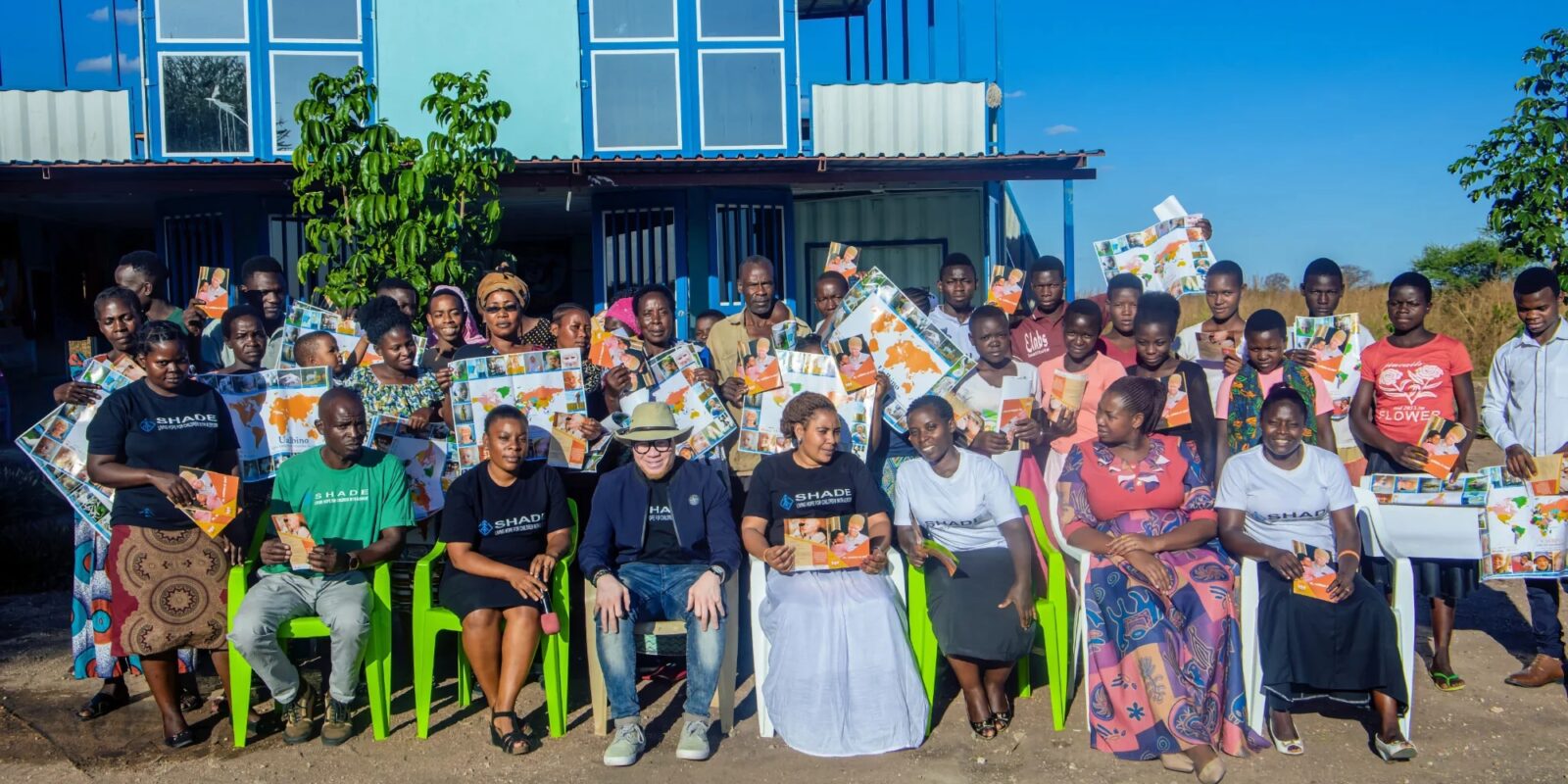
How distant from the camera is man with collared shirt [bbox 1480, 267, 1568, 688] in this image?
214 inches

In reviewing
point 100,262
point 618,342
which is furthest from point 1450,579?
point 100,262

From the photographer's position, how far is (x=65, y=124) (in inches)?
504

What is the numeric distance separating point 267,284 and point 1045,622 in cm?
473

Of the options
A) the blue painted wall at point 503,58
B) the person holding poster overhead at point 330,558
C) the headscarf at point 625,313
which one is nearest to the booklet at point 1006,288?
the headscarf at point 625,313

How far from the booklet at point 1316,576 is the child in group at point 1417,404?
1.05 meters

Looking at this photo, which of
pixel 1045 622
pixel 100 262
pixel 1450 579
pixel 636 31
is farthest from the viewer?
pixel 100 262

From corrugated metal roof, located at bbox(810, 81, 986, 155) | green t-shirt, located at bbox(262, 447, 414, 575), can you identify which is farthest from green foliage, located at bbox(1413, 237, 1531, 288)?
green t-shirt, located at bbox(262, 447, 414, 575)

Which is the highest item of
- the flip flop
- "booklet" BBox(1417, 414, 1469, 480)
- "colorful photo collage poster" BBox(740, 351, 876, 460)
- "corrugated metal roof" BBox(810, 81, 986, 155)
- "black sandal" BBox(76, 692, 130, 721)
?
"corrugated metal roof" BBox(810, 81, 986, 155)

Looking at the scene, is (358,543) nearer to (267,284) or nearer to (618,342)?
(618,342)

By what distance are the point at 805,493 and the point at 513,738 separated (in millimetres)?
1572

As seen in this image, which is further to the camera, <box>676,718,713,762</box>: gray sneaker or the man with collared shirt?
the man with collared shirt

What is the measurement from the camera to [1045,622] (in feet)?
16.7

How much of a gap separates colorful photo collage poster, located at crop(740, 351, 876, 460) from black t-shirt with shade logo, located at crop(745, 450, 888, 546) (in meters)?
0.42

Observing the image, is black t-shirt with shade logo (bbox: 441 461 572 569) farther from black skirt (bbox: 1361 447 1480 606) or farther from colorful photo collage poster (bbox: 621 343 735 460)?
black skirt (bbox: 1361 447 1480 606)
